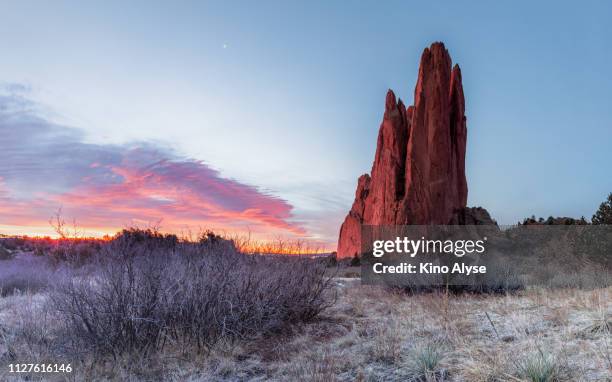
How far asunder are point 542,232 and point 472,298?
19.0 metres

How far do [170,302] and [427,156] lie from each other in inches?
1177

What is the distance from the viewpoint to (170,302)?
281 inches

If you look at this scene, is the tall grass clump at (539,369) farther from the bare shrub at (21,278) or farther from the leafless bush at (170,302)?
the bare shrub at (21,278)

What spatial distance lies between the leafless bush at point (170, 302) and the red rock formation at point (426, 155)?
26.1 metres

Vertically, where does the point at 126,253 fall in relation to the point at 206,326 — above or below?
above

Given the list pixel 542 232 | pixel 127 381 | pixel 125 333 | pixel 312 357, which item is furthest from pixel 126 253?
pixel 542 232

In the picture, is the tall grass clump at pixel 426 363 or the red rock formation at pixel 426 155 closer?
the tall grass clump at pixel 426 363

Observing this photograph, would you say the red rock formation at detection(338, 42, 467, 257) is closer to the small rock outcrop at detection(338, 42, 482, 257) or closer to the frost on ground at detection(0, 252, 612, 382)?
the small rock outcrop at detection(338, 42, 482, 257)

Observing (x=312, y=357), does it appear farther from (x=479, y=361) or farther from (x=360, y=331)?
(x=479, y=361)

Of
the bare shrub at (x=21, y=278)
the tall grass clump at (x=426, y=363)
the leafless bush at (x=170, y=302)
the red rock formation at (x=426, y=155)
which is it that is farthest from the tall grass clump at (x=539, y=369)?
the red rock formation at (x=426, y=155)

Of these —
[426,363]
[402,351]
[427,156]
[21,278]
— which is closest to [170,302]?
[402,351]

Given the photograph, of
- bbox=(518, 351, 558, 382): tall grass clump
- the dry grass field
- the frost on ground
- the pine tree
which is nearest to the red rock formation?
the pine tree

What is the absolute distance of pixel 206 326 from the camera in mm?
7215

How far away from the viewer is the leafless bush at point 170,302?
22.0ft
